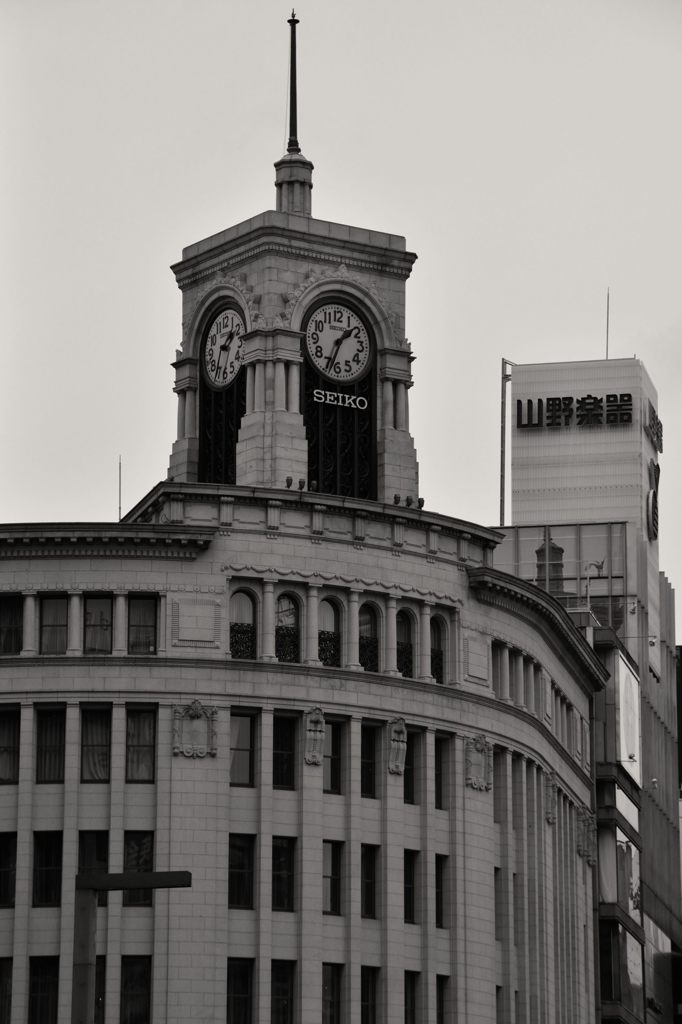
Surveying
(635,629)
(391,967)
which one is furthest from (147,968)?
(635,629)

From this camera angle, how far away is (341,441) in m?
98.2

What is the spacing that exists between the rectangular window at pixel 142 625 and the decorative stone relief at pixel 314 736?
19.1 ft

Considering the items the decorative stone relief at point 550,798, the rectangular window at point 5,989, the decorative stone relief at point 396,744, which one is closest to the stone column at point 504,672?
the decorative stone relief at point 550,798

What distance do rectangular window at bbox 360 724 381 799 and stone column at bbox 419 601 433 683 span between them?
2843 mm

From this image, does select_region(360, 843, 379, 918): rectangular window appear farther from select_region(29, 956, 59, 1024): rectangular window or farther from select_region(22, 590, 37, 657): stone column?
select_region(22, 590, 37, 657): stone column

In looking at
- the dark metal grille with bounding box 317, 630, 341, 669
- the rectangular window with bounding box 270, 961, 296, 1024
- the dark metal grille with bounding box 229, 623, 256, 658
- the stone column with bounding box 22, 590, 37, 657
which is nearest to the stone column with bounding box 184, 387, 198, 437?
the dark metal grille with bounding box 317, 630, 341, 669

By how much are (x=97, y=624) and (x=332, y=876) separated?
463 inches

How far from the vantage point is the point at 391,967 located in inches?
3189

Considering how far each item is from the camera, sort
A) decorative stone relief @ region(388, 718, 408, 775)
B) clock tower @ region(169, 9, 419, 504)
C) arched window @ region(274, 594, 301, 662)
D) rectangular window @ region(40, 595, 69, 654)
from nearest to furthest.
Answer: rectangular window @ region(40, 595, 69, 654) → arched window @ region(274, 594, 301, 662) → decorative stone relief @ region(388, 718, 408, 775) → clock tower @ region(169, 9, 419, 504)

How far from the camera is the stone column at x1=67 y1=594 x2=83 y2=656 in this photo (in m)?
79.5

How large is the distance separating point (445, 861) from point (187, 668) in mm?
12317

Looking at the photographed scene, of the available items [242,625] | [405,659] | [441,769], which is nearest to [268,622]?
[242,625]

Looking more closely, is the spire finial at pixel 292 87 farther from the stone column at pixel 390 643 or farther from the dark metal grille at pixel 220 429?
the stone column at pixel 390 643

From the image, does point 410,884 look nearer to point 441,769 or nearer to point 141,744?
point 441,769
